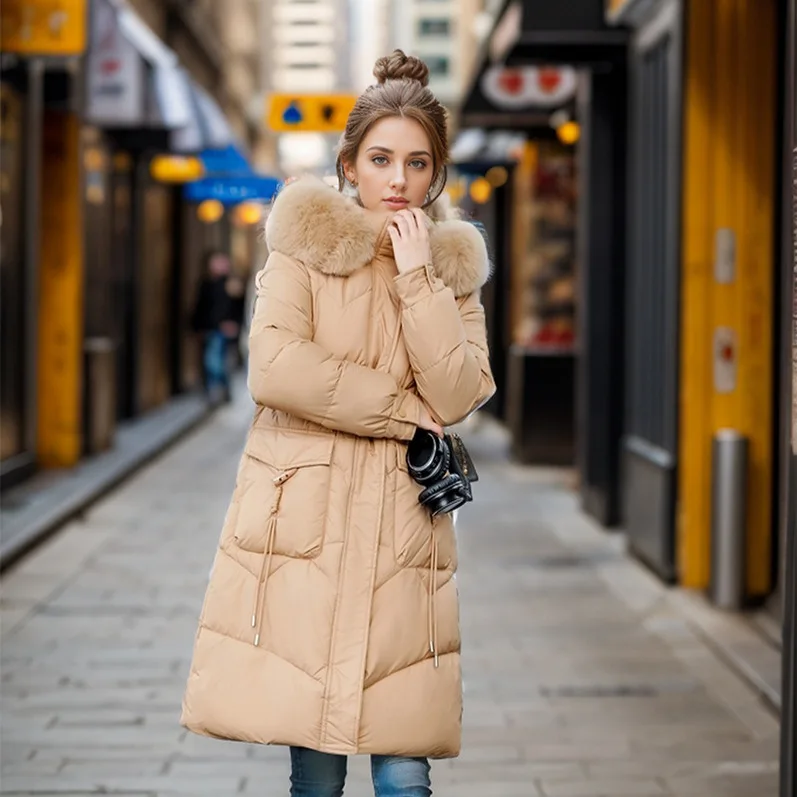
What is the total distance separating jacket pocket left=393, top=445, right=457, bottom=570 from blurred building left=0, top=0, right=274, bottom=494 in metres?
7.78

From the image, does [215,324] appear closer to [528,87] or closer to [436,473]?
[528,87]

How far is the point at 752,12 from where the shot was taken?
313 inches

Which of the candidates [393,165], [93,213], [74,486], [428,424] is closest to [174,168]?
[93,213]

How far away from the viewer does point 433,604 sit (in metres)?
3.28

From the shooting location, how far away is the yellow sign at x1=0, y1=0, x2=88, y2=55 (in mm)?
10469

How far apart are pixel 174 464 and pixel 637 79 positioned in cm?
692

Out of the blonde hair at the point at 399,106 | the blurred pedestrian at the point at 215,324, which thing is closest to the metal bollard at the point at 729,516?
the blonde hair at the point at 399,106

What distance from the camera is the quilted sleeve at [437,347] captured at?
3.18 meters

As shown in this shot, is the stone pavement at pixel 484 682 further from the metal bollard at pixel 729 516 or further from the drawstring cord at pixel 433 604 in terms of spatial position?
the drawstring cord at pixel 433 604

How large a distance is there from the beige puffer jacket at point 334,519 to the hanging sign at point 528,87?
1046 centimetres

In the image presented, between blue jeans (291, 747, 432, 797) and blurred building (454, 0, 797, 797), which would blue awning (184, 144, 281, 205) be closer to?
blurred building (454, 0, 797, 797)

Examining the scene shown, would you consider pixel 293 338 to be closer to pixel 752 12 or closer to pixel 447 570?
pixel 447 570

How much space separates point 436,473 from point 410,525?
13 cm

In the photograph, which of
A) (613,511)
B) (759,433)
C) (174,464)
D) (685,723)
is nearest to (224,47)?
(174,464)
